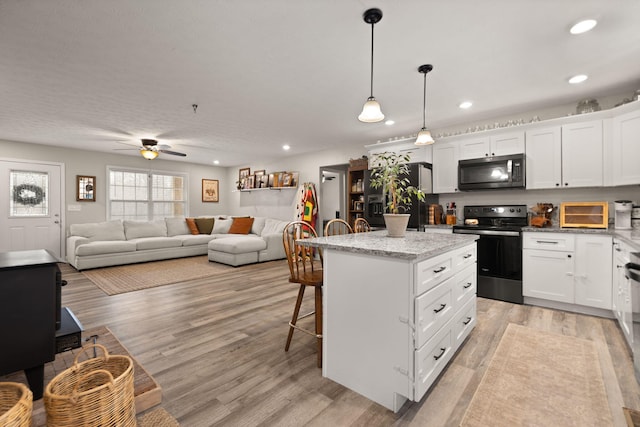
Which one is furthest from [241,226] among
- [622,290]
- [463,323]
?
[622,290]

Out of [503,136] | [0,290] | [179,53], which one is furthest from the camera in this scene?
[503,136]

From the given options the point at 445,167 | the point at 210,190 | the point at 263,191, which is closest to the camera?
the point at 445,167

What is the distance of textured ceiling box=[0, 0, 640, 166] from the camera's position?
197 centimetres

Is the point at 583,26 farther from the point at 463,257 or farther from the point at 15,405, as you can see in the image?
the point at 15,405

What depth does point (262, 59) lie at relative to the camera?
2.60m

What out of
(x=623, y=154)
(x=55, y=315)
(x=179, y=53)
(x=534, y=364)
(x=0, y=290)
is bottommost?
(x=534, y=364)

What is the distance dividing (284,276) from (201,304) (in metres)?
1.59

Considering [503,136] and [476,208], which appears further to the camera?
[476,208]

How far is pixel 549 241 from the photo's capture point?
11.0ft

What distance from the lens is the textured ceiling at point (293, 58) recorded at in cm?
197

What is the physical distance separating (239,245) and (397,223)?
395 cm

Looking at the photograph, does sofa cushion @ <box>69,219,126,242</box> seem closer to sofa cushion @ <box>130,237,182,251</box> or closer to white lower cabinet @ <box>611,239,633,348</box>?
sofa cushion @ <box>130,237,182,251</box>

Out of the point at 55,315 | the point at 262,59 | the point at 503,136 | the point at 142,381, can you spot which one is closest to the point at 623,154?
the point at 503,136

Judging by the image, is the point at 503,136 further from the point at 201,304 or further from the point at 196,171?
the point at 196,171
